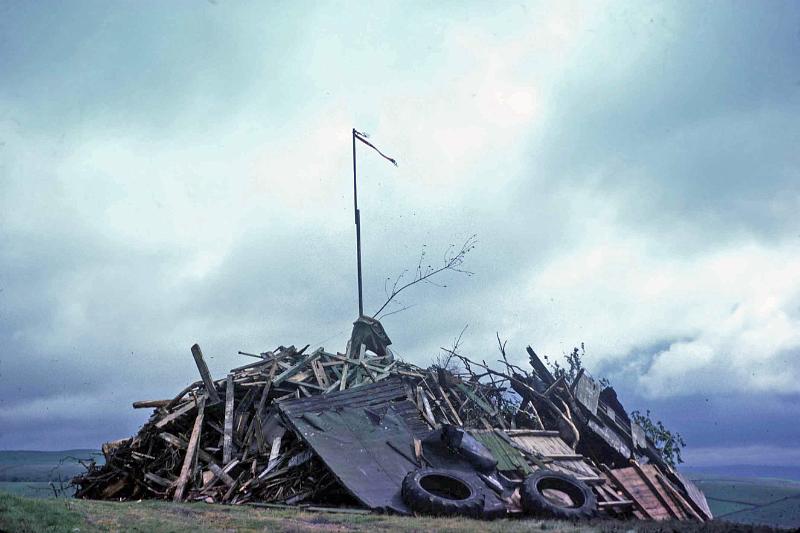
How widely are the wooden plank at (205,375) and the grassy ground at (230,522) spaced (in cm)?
539

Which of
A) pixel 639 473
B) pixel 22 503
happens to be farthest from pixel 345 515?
pixel 639 473

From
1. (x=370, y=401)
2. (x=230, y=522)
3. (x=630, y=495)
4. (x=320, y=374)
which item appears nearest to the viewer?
(x=230, y=522)

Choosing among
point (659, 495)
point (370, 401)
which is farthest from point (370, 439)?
point (659, 495)

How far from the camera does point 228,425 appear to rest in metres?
15.3

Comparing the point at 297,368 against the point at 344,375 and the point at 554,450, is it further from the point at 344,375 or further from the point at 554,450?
the point at 554,450

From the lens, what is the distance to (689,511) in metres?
12.8

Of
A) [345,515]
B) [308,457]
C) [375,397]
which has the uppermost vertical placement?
[375,397]

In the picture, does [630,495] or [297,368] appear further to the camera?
[297,368]

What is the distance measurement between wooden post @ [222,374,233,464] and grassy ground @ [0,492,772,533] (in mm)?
3577

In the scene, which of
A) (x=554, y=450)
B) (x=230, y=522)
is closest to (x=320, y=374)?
(x=554, y=450)

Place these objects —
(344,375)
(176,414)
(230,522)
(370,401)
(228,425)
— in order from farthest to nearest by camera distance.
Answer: (344,375) → (176,414) → (370,401) → (228,425) → (230,522)

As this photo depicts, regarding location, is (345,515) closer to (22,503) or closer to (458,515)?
(458,515)

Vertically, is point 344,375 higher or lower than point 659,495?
higher

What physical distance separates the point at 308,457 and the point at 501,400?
686 cm
